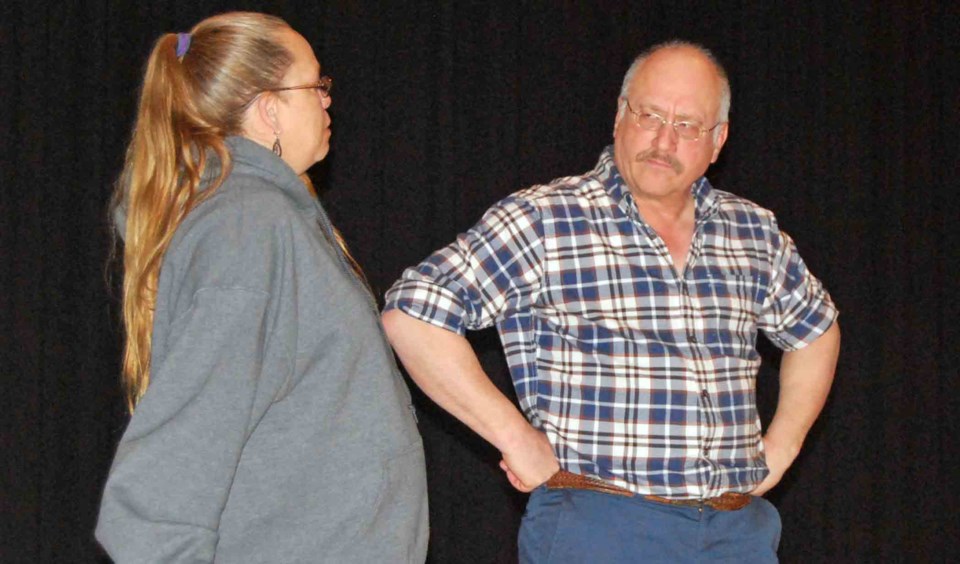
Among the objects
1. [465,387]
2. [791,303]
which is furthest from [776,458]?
[465,387]

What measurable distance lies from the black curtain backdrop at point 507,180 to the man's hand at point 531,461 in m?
1.45

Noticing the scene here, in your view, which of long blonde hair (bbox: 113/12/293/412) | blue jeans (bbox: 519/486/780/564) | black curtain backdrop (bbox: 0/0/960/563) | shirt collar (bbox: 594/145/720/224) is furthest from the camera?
black curtain backdrop (bbox: 0/0/960/563)

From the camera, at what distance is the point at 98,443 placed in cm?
326

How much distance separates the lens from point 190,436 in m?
1.37

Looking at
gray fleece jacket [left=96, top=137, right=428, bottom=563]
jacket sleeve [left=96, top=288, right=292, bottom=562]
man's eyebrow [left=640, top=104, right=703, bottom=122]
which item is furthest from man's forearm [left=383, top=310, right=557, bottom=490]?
jacket sleeve [left=96, top=288, right=292, bottom=562]

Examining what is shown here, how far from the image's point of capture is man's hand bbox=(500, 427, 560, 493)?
6.98 ft

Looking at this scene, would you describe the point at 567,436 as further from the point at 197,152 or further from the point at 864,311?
the point at 864,311

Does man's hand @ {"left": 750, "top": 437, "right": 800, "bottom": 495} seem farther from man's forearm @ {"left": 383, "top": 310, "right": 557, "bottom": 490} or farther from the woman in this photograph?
the woman

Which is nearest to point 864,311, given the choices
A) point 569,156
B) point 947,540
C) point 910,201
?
point 910,201

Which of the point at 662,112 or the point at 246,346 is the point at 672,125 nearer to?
the point at 662,112

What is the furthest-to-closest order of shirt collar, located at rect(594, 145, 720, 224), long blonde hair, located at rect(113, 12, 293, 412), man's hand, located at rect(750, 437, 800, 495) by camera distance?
man's hand, located at rect(750, 437, 800, 495), shirt collar, located at rect(594, 145, 720, 224), long blonde hair, located at rect(113, 12, 293, 412)

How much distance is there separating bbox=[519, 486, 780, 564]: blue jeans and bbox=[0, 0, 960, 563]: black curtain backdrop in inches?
56.8

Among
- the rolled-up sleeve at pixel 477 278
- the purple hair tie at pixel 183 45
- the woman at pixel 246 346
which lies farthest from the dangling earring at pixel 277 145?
the rolled-up sleeve at pixel 477 278

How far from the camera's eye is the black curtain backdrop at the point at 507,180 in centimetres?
323
